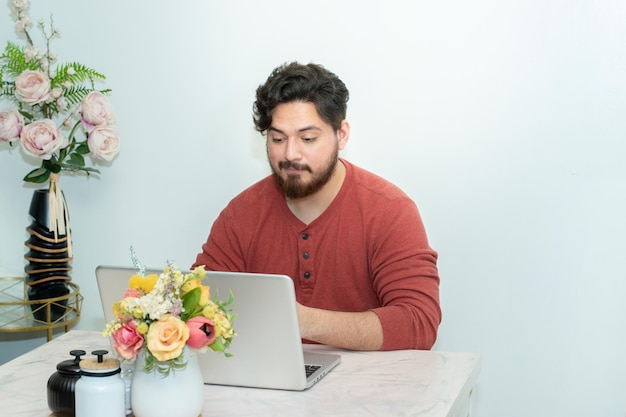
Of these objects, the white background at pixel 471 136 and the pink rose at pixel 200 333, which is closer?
the pink rose at pixel 200 333

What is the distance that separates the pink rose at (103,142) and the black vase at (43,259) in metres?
0.26

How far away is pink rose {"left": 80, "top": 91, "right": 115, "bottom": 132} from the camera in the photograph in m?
3.03

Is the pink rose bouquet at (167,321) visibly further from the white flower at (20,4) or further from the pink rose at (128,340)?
the white flower at (20,4)

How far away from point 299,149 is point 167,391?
41.5 inches

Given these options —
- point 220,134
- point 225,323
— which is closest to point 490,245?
point 220,134

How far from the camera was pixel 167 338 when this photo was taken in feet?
5.30

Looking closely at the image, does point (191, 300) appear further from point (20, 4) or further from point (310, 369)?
point (20, 4)

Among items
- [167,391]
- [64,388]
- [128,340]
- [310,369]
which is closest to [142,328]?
[128,340]

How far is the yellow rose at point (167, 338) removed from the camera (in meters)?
1.62

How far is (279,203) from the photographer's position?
271 cm

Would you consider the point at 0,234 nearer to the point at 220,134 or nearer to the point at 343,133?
the point at 220,134

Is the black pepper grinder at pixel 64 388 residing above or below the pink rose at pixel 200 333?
below

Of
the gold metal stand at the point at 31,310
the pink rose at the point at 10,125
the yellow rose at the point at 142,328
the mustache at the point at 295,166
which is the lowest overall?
the gold metal stand at the point at 31,310

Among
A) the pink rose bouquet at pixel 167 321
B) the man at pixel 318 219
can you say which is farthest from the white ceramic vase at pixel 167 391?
the man at pixel 318 219
